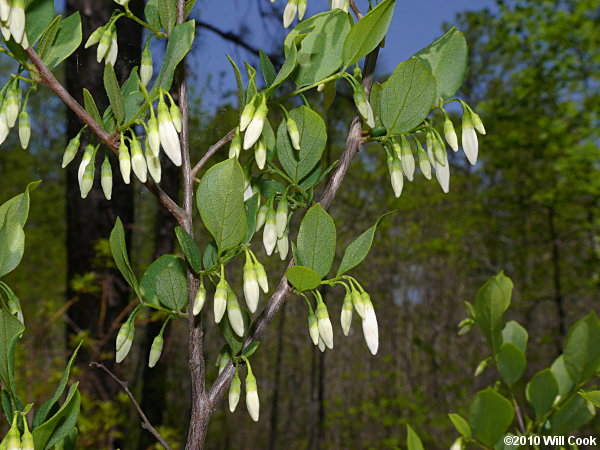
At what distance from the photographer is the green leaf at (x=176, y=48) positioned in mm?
409

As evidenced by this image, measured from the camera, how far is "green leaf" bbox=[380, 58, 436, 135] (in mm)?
447

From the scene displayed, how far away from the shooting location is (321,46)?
455 mm

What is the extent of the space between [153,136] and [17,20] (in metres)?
0.12

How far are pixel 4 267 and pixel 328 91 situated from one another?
33 cm

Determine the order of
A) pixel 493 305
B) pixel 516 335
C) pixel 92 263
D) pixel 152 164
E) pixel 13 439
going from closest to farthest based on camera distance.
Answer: pixel 13 439, pixel 152 164, pixel 493 305, pixel 516 335, pixel 92 263

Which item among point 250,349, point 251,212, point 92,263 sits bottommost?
point 250,349

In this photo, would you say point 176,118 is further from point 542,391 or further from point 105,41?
point 542,391

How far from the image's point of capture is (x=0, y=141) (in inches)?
18.0

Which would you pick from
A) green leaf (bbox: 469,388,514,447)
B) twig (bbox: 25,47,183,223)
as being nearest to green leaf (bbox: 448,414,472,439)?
green leaf (bbox: 469,388,514,447)

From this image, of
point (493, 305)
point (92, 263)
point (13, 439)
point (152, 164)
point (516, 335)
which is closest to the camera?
point (13, 439)

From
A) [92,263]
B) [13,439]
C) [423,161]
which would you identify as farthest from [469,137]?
[92,263]

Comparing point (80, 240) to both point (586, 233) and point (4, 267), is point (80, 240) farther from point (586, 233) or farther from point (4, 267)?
point (586, 233)

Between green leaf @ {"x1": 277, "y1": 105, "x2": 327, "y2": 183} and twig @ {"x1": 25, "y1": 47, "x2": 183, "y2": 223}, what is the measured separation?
0.34 feet

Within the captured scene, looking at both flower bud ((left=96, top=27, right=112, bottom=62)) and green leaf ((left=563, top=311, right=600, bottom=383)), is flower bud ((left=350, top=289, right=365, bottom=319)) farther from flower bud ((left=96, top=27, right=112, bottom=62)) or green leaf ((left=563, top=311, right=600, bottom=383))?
flower bud ((left=96, top=27, right=112, bottom=62))
